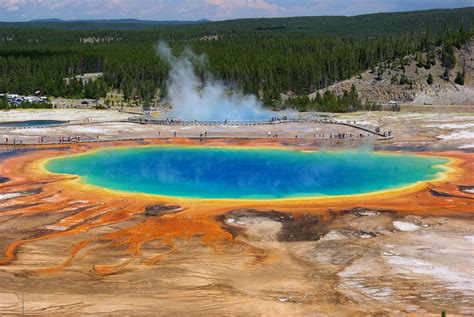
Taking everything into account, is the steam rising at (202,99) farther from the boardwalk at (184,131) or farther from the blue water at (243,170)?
the blue water at (243,170)

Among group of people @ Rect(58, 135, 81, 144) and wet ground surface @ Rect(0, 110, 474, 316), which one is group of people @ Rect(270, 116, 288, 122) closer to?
group of people @ Rect(58, 135, 81, 144)

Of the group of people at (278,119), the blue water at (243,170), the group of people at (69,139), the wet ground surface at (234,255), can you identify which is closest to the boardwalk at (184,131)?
the group of people at (69,139)

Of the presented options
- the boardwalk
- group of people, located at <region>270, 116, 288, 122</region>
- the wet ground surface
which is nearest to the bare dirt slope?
group of people, located at <region>270, 116, 288, 122</region>

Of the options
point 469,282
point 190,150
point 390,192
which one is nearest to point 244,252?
point 469,282

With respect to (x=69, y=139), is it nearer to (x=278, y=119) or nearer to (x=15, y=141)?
(x=15, y=141)

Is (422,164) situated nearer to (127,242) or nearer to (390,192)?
(390,192)

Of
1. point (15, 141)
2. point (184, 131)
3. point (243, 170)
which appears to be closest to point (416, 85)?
point (184, 131)

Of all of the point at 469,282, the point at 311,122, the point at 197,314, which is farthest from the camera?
the point at 311,122
